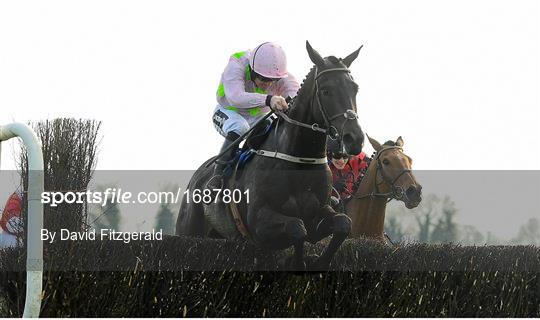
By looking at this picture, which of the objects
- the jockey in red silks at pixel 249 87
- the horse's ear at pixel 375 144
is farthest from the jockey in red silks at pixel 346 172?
the jockey in red silks at pixel 249 87

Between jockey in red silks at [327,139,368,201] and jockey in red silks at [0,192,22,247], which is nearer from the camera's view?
jockey in red silks at [0,192,22,247]

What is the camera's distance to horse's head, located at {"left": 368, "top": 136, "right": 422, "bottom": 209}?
10.7 meters

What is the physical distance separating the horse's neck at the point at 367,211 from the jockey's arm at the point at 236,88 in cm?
276

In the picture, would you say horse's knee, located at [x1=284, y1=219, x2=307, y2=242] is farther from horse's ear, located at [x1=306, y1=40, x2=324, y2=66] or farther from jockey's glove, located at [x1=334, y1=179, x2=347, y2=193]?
jockey's glove, located at [x1=334, y1=179, x2=347, y2=193]

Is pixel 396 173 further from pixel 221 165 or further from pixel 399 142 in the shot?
pixel 221 165

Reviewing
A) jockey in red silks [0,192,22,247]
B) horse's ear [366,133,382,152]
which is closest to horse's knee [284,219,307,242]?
jockey in red silks [0,192,22,247]

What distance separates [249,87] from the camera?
8.91 metres

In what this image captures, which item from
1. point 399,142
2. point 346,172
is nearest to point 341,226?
point 399,142

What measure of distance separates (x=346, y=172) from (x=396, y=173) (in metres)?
0.74

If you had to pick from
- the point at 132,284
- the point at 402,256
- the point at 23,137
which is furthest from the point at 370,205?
the point at 23,137

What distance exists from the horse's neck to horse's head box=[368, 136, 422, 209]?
0.36 ft

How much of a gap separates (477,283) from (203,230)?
2549 millimetres

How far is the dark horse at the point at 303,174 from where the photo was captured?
7.70m

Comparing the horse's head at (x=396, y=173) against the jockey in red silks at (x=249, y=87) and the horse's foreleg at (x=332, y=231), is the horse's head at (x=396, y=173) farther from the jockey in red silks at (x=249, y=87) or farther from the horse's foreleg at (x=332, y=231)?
the horse's foreleg at (x=332, y=231)
